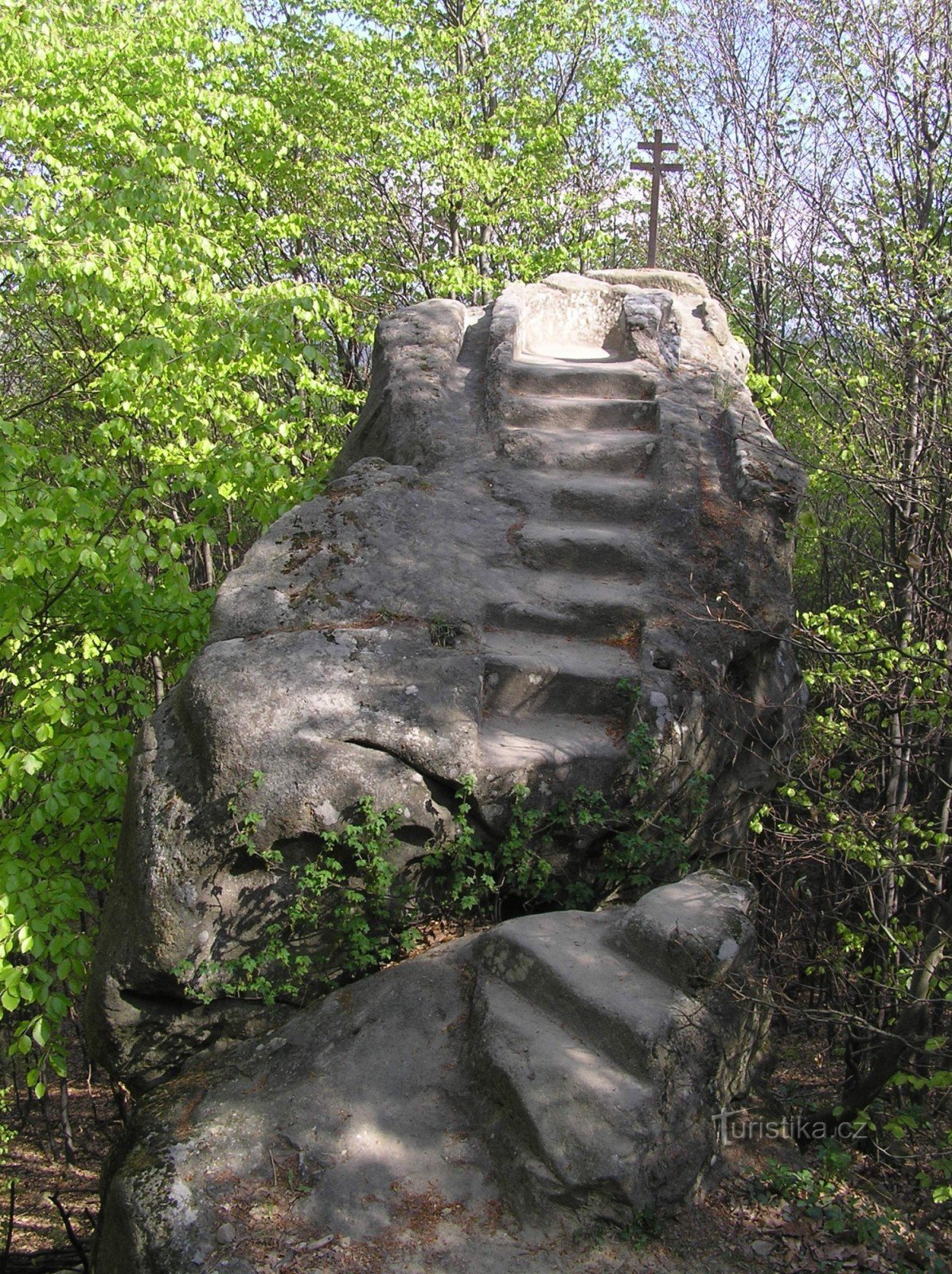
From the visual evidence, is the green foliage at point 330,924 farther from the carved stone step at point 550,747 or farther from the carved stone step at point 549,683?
the carved stone step at point 549,683

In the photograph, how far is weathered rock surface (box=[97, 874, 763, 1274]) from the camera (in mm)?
3457

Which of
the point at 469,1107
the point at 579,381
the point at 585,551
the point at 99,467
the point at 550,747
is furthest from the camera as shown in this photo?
the point at 579,381

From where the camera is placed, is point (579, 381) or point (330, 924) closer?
point (330, 924)

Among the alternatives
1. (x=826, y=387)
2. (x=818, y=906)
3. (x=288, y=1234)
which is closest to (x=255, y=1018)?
(x=288, y=1234)

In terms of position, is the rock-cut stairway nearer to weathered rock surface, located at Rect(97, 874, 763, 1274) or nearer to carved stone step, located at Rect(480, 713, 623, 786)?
carved stone step, located at Rect(480, 713, 623, 786)

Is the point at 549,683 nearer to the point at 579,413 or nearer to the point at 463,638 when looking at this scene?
the point at 463,638

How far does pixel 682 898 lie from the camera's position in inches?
170

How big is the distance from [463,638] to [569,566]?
112 cm

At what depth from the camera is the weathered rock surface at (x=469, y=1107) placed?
346 centimetres

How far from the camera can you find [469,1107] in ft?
12.6

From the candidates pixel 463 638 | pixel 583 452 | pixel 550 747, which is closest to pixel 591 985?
pixel 550 747

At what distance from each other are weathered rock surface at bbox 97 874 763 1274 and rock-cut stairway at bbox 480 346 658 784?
44.9 inches

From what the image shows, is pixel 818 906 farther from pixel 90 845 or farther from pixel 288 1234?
pixel 288 1234

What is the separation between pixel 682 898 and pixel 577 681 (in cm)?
151
